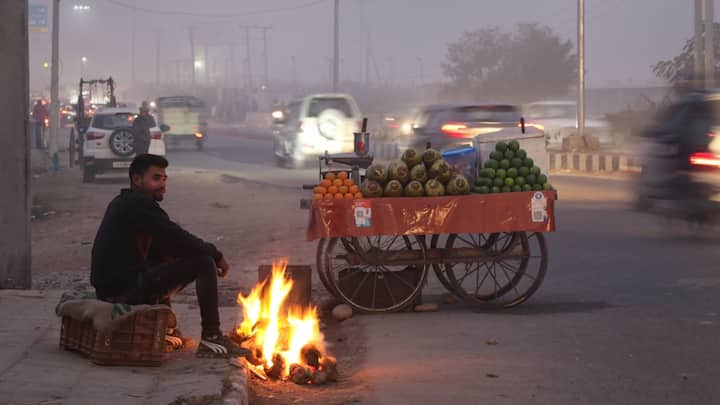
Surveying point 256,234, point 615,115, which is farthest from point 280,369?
point 615,115

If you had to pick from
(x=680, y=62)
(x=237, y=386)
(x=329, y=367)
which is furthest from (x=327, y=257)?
(x=680, y=62)

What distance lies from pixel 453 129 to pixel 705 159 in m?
9.51

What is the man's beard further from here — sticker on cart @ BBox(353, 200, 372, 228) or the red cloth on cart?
sticker on cart @ BBox(353, 200, 372, 228)

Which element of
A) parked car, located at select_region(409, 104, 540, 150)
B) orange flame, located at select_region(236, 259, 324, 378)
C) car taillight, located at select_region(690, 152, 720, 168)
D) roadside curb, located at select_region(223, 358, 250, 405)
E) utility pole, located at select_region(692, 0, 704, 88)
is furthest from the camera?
utility pole, located at select_region(692, 0, 704, 88)

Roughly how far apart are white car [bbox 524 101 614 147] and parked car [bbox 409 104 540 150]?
12.7 metres

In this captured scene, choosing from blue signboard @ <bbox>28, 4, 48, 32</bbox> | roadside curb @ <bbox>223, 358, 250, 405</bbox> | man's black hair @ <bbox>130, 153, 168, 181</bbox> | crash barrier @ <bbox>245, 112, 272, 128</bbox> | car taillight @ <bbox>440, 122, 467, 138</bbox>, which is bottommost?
roadside curb @ <bbox>223, 358, 250, 405</bbox>

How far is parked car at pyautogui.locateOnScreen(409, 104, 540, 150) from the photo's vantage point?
22.7 metres

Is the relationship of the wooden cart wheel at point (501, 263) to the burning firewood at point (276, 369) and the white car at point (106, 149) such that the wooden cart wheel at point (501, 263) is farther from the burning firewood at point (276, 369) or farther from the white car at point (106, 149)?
the white car at point (106, 149)

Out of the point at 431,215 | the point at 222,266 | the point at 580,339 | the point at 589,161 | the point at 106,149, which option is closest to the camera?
the point at 222,266

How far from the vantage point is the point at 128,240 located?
288 inches

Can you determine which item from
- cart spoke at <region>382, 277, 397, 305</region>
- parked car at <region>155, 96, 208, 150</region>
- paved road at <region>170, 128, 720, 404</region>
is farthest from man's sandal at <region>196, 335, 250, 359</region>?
parked car at <region>155, 96, 208, 150</region>

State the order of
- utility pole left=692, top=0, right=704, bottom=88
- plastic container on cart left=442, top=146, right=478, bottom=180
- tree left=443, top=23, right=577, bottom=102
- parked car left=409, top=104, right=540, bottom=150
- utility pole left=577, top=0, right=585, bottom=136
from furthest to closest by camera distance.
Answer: tree left=443, top=23, right=577, bottom=102 < utility pole left=577, top=0, right=585, bottom=136 < utility pole left=692, top=0, right=704, bottom=88 < parked car left=409, top=104, right=540, bottom=150 < plastic container on cart left=442, top=146, right=478, bottom=180

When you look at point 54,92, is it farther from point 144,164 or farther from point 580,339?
point 580,339

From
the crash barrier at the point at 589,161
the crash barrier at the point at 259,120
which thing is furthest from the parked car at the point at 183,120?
the crash barrier at the point at 259,120
